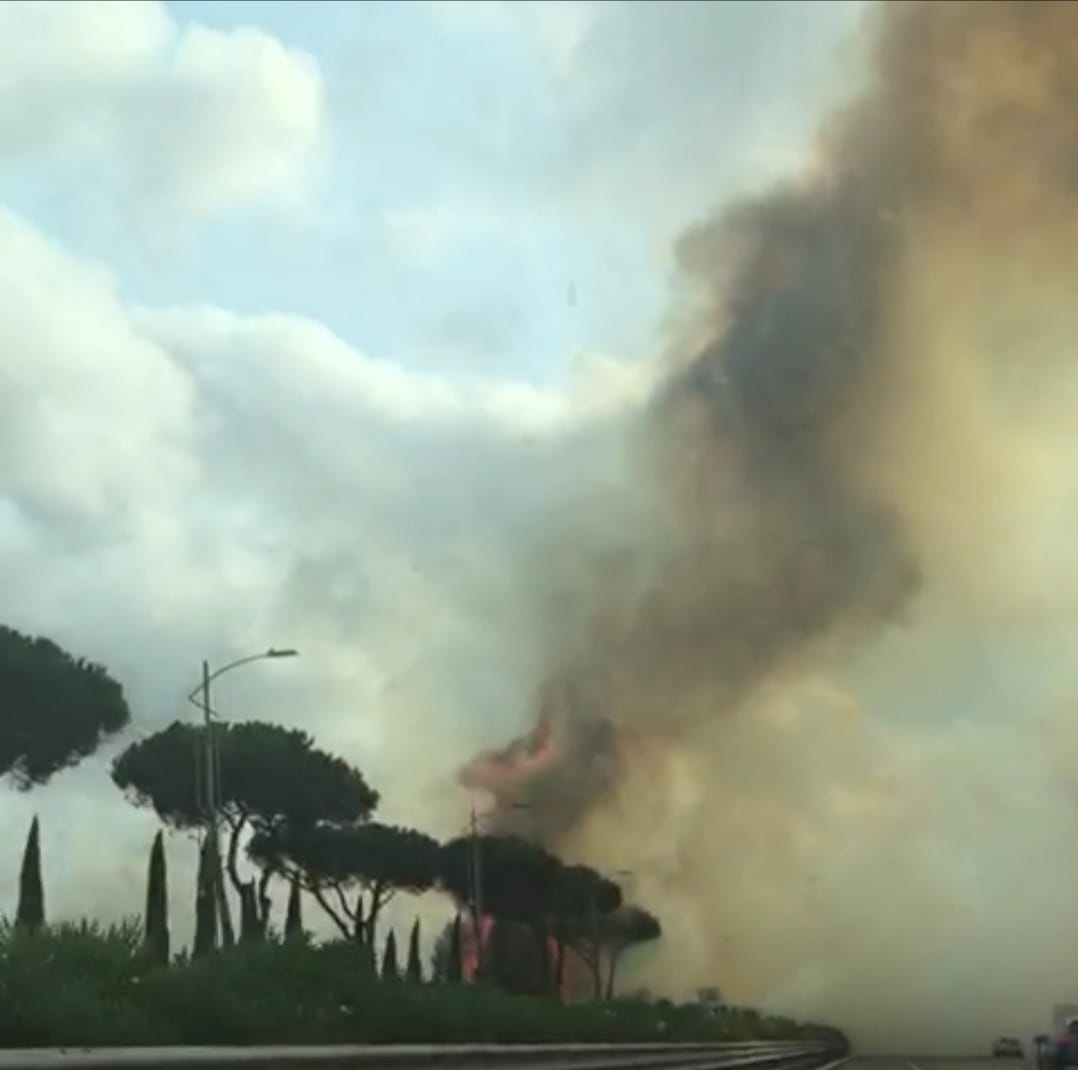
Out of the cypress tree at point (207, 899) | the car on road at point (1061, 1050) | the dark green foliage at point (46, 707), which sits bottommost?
the car on road at point (1061, 1050)

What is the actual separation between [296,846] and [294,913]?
72.8 ft

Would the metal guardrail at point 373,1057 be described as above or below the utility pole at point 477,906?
below

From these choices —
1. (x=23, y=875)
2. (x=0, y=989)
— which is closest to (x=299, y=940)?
(x=0, y=989)

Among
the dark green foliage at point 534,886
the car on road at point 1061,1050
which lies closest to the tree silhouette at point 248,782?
the dark green foliage at point 534,886

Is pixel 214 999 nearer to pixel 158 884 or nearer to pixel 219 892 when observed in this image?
pixel 158 884

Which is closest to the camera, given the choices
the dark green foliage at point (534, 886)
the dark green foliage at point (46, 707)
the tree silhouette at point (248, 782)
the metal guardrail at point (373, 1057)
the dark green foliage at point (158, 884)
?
the metal guardrail at point (373, 1057)

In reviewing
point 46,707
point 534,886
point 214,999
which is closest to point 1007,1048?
point 534,886

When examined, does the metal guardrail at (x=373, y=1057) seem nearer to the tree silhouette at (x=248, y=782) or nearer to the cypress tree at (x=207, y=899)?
the cypress tree at (x=207, y=899)

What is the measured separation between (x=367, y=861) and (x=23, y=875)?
3321 centimetres

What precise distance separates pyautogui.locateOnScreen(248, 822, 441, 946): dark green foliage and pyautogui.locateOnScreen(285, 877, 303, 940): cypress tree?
5.78 ft

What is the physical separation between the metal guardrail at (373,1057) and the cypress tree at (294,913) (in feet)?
10.1

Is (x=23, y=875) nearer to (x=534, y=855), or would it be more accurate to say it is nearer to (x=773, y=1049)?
(x=773, y=1049)

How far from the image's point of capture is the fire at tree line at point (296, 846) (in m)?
64.2

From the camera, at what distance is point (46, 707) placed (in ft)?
220
